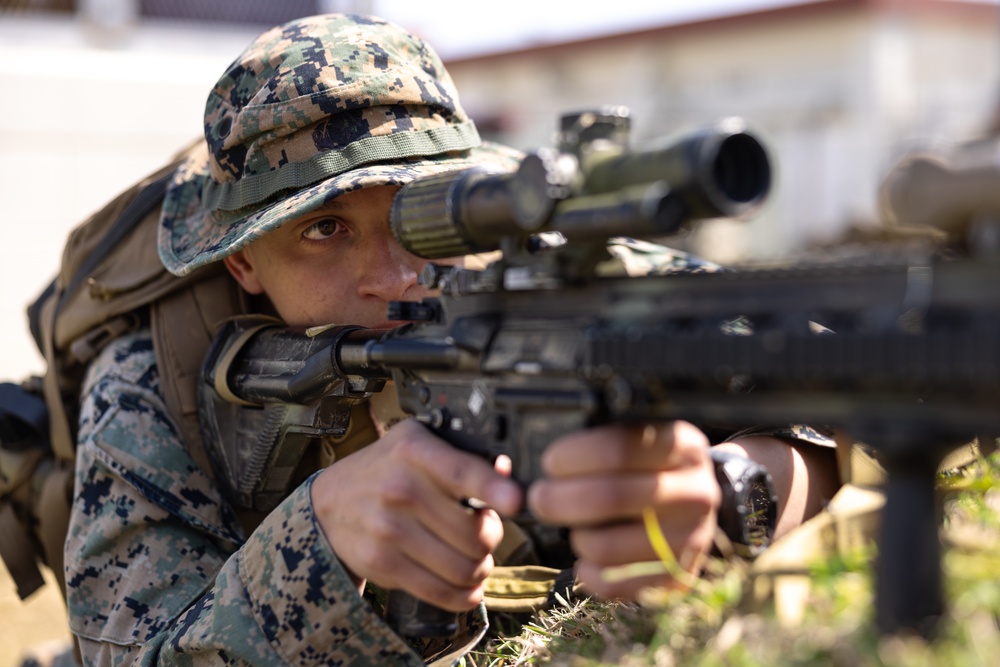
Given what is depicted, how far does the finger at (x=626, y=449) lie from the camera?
1608mm

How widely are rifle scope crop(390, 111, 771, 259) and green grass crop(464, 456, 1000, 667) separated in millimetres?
536

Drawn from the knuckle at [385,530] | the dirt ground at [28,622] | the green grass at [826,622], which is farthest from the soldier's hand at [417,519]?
the dirt ground at [28,622]

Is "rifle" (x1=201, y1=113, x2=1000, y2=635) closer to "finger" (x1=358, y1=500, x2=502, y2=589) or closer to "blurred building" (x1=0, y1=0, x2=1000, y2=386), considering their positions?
"finger" (x1=358, y1=500, x2=502, y2=589)

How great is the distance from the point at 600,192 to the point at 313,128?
4.37ft

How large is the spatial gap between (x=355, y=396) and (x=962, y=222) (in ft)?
4.88

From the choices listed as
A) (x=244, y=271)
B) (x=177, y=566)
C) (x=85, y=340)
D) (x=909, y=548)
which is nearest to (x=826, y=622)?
(x=909, y=548)

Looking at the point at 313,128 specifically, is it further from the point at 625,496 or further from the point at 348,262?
the point at 625,496

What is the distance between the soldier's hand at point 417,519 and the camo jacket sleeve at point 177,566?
0.45ft

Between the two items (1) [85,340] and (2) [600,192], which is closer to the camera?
(2) [600,192]

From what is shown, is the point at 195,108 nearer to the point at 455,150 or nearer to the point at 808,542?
the point at 455,150

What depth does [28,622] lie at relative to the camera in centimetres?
522

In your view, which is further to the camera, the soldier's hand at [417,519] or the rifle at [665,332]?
the soldier's hand at [417,519]

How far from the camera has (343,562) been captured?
2066mm

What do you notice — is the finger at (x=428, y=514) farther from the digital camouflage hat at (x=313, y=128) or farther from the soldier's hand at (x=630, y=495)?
the digital camouflage hat at (x=313, y=128)
